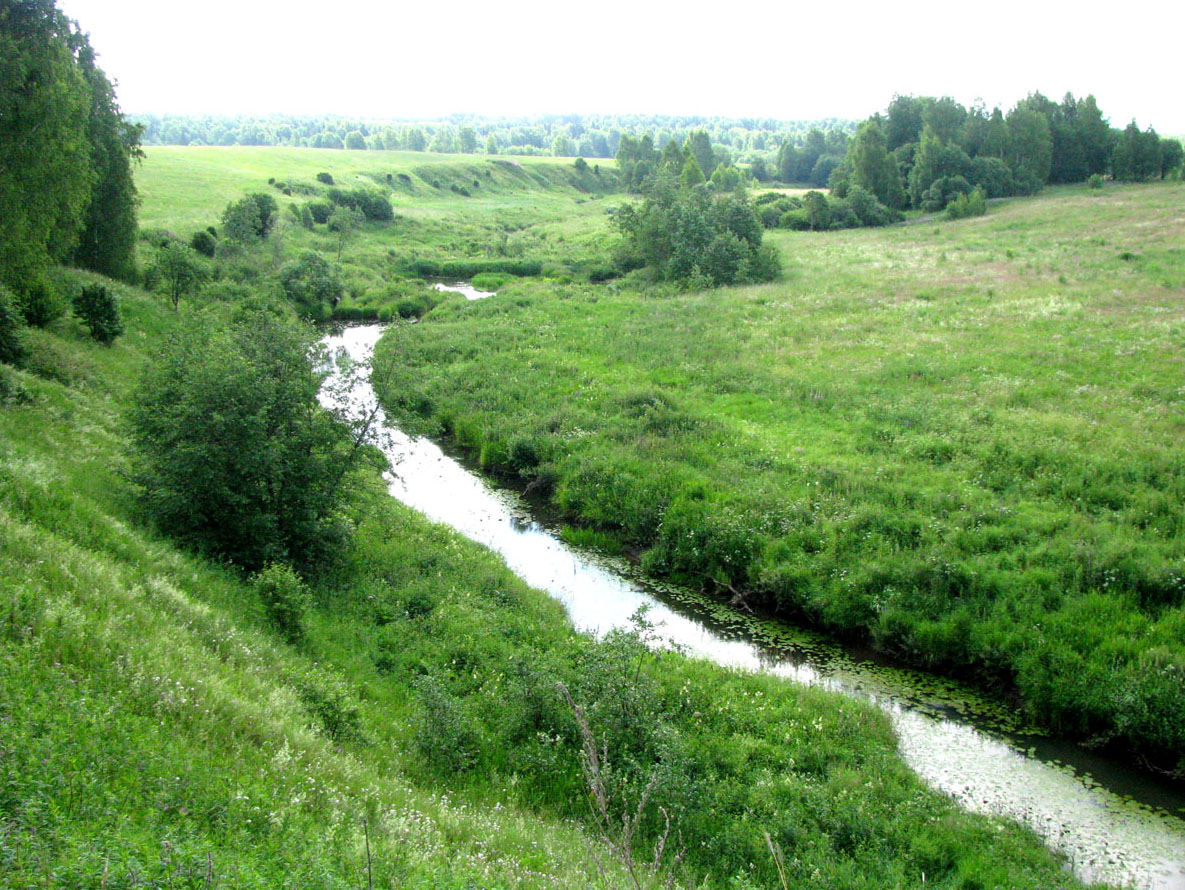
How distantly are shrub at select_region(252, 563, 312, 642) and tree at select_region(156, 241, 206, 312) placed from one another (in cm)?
2595

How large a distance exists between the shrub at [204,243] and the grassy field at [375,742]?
114ft

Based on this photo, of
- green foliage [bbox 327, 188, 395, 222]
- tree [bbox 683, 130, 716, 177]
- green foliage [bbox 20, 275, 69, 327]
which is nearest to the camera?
green foliage [bbox 20, 275, 69, 327]

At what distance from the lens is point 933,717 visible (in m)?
12.8

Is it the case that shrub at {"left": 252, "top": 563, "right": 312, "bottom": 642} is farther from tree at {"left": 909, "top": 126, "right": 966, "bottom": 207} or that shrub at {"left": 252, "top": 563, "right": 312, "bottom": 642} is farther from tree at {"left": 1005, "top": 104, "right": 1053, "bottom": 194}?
tree at {"left": 1005, "top": 104, "right": 1053, "bottom": 194}

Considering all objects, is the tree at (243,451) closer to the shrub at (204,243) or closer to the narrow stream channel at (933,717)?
the narrow stream channel at (933,717)

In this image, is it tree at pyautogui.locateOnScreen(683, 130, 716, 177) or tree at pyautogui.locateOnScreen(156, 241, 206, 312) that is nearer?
tree at pyautogui.locateOnScreen(156, 241, 206, 312)

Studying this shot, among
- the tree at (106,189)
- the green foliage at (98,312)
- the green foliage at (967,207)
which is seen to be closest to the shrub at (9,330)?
the green foliage at (98,312)

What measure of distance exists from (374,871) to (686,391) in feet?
75.3

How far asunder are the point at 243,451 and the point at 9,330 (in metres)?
9.85

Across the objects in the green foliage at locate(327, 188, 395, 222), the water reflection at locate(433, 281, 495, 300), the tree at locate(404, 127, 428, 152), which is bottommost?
the water reflection at locate(433, 281, 495, 300)

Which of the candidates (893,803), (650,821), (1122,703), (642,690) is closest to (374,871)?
(650,821)

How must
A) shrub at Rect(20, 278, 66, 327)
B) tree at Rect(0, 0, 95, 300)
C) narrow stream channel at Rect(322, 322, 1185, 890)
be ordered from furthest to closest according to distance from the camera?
shrub at Rect(20, 278, 66, 327)
tree at Rect(0, 0, 95, 300)
narrow stream channel at Rect(322, 322, 1185, 890)

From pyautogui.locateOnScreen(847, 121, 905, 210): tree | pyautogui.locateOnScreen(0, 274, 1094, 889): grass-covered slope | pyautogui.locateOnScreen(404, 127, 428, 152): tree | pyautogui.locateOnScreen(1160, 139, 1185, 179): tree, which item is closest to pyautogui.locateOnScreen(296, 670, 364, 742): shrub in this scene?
pyautogui.locateOnScreen(0, 274, 1094, 889): grass-covered slope

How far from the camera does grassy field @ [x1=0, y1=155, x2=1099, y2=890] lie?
5.88 metres
